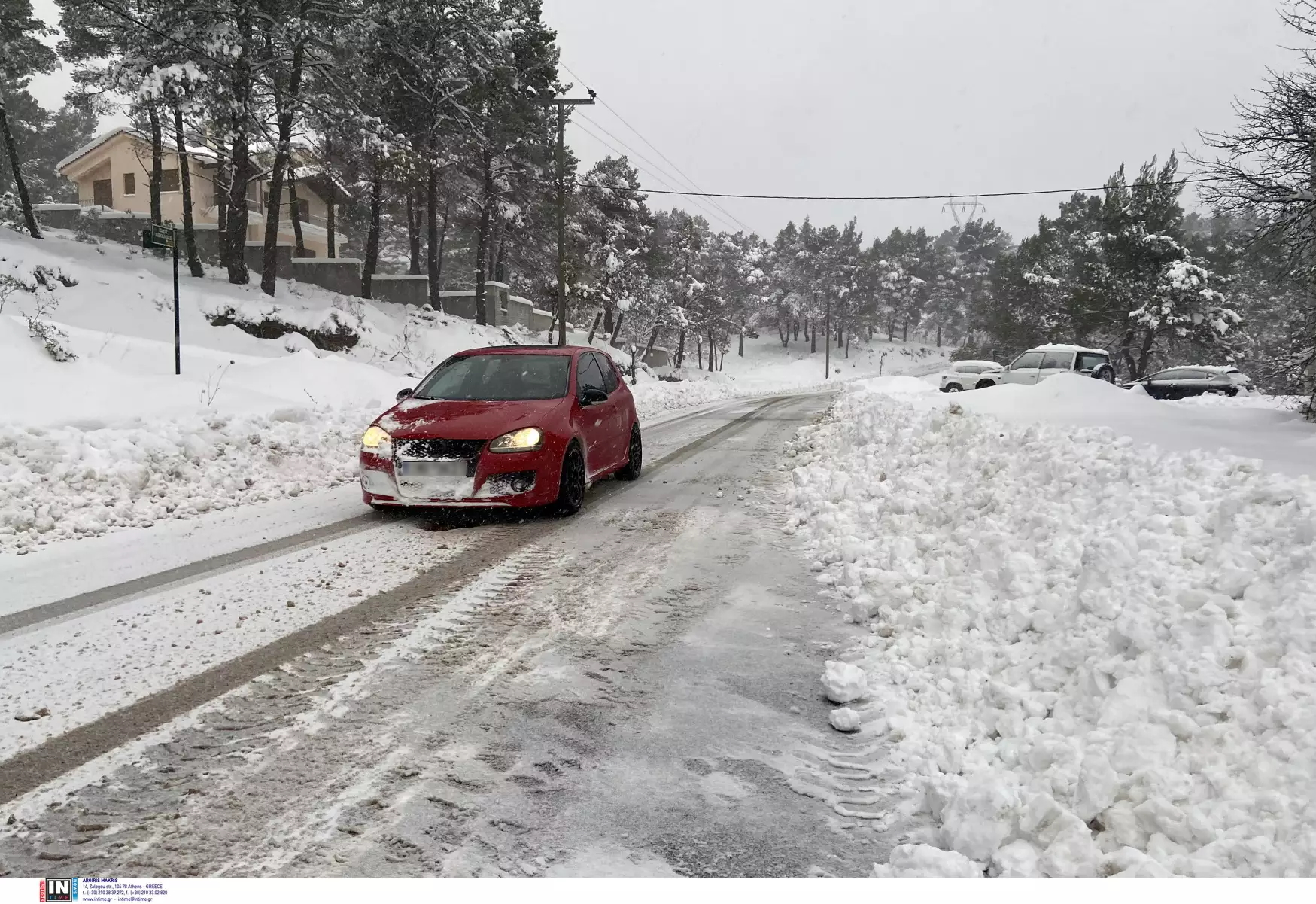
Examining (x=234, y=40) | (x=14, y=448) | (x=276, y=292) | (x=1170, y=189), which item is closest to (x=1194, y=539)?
(x=14, y=448)

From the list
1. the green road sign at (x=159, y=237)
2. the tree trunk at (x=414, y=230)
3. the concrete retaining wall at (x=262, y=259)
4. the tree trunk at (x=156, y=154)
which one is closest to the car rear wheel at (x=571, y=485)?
the green road sign at (x=159, y=237)

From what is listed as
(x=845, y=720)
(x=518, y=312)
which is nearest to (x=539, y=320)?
(x=518, y=312)

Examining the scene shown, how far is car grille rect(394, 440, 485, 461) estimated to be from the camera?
254 inches

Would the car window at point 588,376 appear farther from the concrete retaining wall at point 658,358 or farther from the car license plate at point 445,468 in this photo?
the concrete retaining wall at point 658,358

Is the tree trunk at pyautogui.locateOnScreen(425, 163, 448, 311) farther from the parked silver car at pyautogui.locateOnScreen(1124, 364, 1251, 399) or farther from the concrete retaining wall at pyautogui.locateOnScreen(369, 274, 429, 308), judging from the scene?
the parked silver car at pyautogui.locateOnScreen(1124, 364, 1251, 399)

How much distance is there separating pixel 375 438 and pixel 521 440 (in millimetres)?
1309

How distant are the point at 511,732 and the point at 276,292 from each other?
78.8 ft

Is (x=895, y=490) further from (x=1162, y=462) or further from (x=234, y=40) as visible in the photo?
(x=234, y=40)

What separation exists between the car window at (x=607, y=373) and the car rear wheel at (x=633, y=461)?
25.2 inches

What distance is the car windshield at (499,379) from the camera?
757 centimetres

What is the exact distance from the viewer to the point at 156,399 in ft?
32.8

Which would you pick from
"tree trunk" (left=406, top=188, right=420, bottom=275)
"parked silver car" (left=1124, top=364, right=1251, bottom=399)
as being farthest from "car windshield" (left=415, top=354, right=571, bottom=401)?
"tree trunk" (left=406, top=188, right=420, bottom=275)

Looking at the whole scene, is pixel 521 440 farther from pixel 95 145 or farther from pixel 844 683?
pixel 95 145

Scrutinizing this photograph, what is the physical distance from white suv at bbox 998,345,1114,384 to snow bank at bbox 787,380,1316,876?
1628cm
